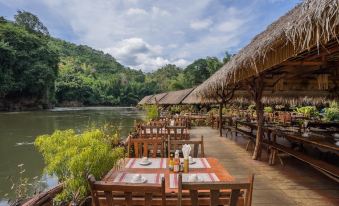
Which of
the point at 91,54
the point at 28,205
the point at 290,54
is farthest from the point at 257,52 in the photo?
the point at 91,54

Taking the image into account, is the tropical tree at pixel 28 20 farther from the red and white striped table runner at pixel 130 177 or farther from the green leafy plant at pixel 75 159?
the red and white striped table runner at pixel 130 177

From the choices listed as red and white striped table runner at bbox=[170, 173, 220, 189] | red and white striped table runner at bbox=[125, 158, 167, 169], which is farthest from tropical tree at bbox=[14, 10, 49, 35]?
red and white striped table runner at bbox=[170, 173, 220, 189]

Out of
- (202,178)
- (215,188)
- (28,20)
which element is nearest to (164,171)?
(202,178)

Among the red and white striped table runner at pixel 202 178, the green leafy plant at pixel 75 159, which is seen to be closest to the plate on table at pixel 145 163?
the green leafy plant at pixel 75 159

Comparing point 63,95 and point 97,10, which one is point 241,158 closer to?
point 97,10

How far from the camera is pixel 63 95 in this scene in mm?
55656

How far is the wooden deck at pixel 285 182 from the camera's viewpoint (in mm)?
3559

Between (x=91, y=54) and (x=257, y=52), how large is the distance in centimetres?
9052

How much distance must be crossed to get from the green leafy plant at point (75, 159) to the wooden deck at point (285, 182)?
196cm

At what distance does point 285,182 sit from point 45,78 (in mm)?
39252

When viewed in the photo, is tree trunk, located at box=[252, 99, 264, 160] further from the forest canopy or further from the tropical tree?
the tropical tree

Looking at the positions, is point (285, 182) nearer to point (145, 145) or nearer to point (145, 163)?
point (145, 145)

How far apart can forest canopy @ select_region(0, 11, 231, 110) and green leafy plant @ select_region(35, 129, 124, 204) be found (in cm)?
3324

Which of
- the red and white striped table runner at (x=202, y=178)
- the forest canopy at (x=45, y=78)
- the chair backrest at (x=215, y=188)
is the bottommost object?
the red and white striped table runner at (x=202, y=178)
